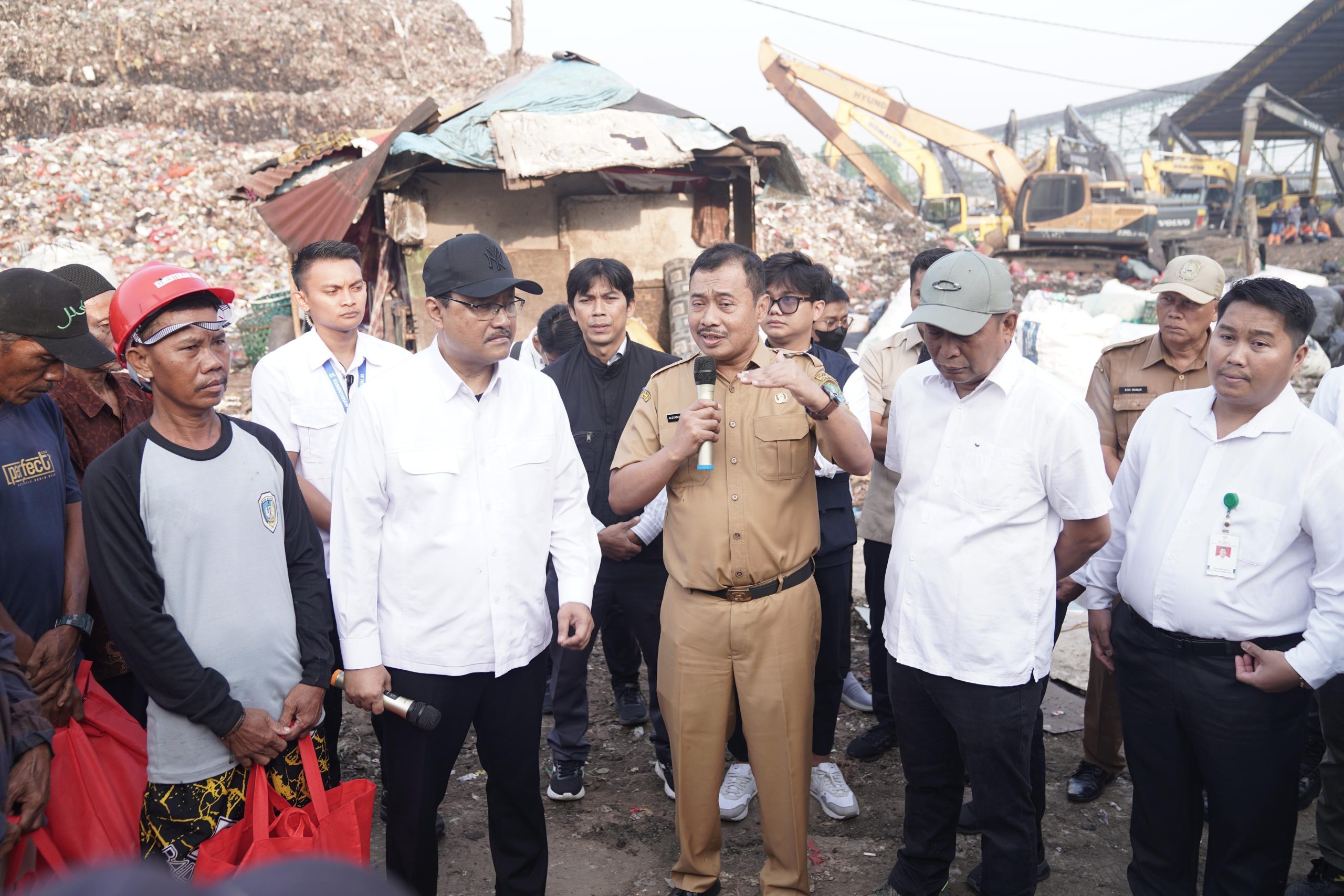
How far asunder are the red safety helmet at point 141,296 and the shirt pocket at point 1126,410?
3169 mm

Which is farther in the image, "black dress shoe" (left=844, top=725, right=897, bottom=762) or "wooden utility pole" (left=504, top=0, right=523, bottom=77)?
"wooden utility pole" (left=504, top=0, right=523, bottom=77)

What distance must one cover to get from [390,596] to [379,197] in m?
6.01

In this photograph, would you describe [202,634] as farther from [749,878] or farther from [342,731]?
[342,731]

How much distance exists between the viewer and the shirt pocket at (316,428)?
3.21 meters

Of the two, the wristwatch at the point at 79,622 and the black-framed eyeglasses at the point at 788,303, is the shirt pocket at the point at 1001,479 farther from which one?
the wristwatch at the point at 79,622

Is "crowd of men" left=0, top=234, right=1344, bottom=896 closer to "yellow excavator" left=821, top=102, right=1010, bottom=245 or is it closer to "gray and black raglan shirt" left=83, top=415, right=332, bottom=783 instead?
"gray and black raglan shirt" left=83, top=415, right=332, bottom=783

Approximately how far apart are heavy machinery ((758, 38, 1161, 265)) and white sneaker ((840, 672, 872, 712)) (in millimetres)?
15801

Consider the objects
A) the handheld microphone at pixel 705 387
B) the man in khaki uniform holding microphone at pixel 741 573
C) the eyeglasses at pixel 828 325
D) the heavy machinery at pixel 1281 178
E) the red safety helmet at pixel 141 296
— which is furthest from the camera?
the heavy machinery at pixel 1281 178

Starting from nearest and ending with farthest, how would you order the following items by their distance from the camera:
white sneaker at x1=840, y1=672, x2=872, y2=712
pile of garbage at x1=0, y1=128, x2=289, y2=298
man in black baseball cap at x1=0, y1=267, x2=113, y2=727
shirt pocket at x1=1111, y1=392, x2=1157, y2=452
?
1. man in black baseball cap at x1=0, y1=267, x2=113, y2=727
2. shirt pocket at x1=1111, y1=392, x2=1157, y2=452
3. white sneaker at x1=840, y1=672, x2=872, y2=712
4. pile of garbage at x1=0, y1=128, x2=289, y2=298

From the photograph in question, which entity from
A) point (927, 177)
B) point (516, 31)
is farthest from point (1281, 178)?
point (516, 31)

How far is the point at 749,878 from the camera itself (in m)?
3.13

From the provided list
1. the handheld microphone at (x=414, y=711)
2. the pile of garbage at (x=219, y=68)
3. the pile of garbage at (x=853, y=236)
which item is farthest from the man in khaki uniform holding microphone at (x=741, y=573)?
the pile of garbage at (x=219, y=68)

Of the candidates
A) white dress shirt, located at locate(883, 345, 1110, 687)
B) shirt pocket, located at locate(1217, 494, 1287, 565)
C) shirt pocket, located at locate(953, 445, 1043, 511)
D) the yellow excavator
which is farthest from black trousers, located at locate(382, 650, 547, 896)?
the yellow excavator

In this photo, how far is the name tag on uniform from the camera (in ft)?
7.74
